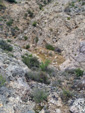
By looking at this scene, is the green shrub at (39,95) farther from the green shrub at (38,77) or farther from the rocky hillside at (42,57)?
the green shrub at (38,77)

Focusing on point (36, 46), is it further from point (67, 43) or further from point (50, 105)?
point (50, 105)

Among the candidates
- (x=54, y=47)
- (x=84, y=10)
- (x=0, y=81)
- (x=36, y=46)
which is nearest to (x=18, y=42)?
(x=36, y=46)

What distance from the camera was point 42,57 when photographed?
12875 millimetres

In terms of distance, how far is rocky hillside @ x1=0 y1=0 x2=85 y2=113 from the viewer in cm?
566

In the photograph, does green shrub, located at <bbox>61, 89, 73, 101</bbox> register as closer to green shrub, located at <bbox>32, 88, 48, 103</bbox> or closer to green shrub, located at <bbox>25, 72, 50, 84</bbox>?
green shrub, located at <bbox>32, 88, 48, 103</bbox>

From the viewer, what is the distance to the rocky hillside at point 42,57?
5662 millimetres

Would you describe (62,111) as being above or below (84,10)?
below

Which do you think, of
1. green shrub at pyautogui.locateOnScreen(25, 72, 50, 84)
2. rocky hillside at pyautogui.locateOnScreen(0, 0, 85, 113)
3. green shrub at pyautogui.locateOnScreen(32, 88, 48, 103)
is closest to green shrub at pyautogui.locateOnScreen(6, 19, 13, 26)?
rocky hillside at pyautogui.locateOnScreen(0, 0, 85, 113)

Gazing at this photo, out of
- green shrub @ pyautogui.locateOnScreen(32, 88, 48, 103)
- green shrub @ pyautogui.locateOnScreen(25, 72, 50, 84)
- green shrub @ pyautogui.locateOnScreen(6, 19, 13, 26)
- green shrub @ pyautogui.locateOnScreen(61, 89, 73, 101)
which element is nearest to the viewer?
green shrub @ pyautogui.locateOnScreen(32, 88, 48, 103)

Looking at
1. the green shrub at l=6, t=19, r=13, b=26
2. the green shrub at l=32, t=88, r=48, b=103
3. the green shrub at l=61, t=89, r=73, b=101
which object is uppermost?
the green shrub at l=6, t=19, r=13, b=26

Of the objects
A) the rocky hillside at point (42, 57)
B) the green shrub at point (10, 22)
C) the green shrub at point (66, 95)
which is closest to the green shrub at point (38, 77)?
the rocky hillside at point (42, 57)

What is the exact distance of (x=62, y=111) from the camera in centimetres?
544

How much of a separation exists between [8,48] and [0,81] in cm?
585

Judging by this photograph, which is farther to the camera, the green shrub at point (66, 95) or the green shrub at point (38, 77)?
the green shrub at point (38, 77)
